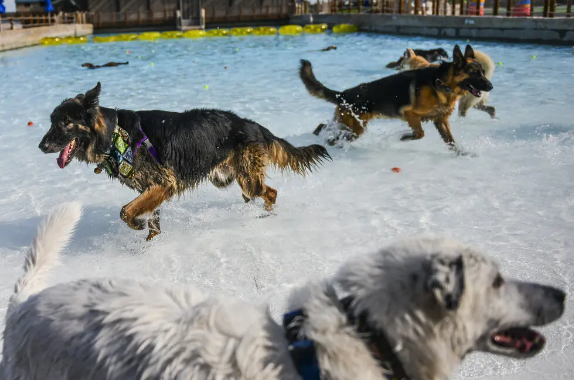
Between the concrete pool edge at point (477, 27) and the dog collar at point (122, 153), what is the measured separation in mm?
18147

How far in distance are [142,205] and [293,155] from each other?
5.66 feet

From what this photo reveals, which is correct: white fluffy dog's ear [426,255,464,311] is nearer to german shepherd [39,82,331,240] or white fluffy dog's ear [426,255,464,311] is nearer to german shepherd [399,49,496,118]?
german shepherd [39,82,331,240]

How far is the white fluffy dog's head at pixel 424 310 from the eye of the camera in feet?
6.23

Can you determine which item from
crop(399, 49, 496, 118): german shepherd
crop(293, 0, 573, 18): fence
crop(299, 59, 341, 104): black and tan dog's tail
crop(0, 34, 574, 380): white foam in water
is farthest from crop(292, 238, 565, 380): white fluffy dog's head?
crop(293, 0, 573, 18): fence

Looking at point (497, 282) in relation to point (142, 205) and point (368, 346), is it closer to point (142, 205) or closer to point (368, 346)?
point (368, 346)

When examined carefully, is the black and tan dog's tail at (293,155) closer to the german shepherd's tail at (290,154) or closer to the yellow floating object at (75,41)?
the german shepherd's tail at (290,154)

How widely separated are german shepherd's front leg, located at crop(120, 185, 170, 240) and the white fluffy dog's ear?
3.69m

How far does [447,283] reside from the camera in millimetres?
1863

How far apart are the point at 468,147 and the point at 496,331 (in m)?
6.46

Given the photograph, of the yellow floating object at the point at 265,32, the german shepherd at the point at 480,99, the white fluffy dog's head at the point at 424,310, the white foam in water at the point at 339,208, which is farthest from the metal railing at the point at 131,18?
the white fluffy dog's head at the point at 424,310

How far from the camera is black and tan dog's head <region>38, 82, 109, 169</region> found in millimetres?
4875

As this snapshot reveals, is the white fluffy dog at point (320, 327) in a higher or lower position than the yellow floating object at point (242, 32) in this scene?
lower

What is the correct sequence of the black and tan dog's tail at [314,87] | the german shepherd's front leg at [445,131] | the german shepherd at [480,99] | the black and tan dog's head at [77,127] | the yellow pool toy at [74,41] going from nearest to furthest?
the black and tan dog's head at [77,127] < the german shepherd's front leg at [445,131] < the black and tan dog's tail at [314,87] < the german shepherd at [480,99] < the yellow pool toy at [74,41]

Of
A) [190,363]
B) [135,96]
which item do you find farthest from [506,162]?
[135,96]
